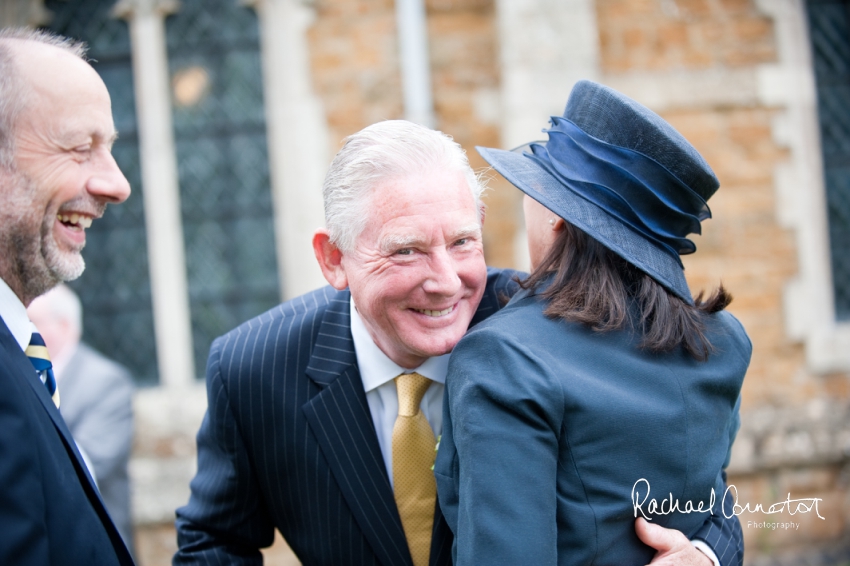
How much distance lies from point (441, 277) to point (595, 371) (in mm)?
403

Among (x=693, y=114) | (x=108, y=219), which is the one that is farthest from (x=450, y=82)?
(x=108, y=219)

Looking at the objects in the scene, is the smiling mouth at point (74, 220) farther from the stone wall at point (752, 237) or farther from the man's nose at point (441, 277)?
the stone wall at point (752, 237)

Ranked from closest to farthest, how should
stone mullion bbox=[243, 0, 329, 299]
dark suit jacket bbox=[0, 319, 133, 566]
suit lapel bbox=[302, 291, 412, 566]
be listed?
1. dark suit jacket bbox=[0, 319, 133, 566]
2. suit lapel bbox=[302, 291, 412, 566]
3. stone mullion bbox=[243, 0, 329, 299]

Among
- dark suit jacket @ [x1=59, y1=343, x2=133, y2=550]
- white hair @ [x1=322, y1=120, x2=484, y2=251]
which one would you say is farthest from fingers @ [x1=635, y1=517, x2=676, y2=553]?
dark suit jacket @ [x1=59, y1=343, x2=133, y2=550]

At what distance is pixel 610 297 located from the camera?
4.89 ft

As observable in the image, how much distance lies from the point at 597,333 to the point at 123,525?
11.6ft

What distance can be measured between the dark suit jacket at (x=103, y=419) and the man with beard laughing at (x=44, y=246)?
2549 mm

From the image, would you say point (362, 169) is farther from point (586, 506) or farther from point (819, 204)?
point (819, 204)

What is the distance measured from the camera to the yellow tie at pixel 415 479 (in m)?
1.80

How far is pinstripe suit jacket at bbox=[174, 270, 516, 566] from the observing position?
71.7 inches

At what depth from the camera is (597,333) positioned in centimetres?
146

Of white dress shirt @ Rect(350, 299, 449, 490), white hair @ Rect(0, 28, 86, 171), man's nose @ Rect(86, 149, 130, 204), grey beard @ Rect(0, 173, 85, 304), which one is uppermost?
white hair @ Rect(0, 28, 86, 171)

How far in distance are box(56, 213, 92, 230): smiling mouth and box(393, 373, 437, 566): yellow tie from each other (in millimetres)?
861

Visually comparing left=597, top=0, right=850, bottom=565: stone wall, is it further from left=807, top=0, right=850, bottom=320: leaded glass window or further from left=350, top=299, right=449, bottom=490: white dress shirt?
left=350, top=299, right=449, bottom=490: white dress shirt
